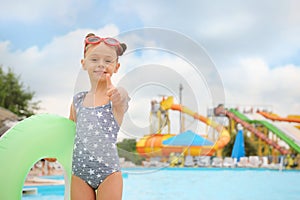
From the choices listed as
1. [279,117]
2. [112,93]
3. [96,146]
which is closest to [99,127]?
[96,146]

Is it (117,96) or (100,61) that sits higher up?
(100,61)

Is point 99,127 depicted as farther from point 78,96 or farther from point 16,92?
point 16,92

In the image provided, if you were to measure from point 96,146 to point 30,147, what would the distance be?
0.40 m

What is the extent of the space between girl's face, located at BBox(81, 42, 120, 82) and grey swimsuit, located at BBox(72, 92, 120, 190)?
171 mm

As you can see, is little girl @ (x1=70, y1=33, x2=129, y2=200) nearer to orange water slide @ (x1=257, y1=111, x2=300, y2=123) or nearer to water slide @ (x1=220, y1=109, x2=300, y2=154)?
water slide @ (x1=220, y1=109, x2=300, y2=154)

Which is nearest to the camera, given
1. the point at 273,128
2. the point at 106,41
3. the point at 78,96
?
the point at 106,41

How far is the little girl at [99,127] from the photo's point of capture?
2.38 m

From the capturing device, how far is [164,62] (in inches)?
108

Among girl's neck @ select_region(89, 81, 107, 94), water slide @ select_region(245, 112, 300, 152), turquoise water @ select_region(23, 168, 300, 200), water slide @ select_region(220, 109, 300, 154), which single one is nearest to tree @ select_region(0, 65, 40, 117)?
water slide @ select_region(220, 109, 300, 154)

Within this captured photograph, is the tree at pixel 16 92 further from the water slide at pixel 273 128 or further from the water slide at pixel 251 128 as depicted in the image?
the water slide at pixel 273 128

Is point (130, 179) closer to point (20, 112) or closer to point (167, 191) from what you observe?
point (167, 191)

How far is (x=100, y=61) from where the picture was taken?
2441 millimetres

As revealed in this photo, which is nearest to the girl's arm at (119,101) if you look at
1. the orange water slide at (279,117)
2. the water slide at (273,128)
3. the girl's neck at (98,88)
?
the girl's neck at (98,88)

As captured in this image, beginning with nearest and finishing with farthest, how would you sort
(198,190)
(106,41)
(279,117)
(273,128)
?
(106,41) → (198,190) → (273,128) → (279,117)
